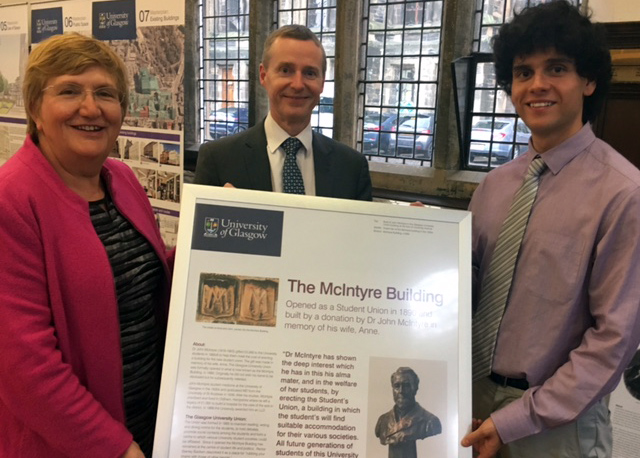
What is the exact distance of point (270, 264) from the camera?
154 cm

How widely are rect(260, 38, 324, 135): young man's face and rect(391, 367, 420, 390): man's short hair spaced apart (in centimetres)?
119

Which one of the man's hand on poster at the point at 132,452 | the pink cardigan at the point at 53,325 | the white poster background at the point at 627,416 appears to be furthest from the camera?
the white poster background at the point at 627,416

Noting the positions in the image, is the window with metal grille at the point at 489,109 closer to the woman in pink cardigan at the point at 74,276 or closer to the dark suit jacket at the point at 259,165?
the dark suit jacket at the point at 259,165

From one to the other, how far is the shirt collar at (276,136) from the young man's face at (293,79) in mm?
26

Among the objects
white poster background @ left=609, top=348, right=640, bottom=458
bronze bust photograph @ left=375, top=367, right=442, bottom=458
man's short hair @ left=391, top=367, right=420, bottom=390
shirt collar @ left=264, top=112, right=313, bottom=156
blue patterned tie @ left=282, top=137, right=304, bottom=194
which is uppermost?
shirt collar @ left=264, top=112, right=313, bottom=156

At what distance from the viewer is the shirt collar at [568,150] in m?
1.67

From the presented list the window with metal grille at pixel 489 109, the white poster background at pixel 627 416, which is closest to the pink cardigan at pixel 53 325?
the white poster background at pixel 627 416

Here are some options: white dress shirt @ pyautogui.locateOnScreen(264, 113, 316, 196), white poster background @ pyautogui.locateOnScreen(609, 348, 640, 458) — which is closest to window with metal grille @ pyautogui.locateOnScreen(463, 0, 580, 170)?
white poster background @ pyautogui.locateOnScreen(609, 348, 640, 458)

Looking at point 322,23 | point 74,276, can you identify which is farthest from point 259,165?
point 322,23

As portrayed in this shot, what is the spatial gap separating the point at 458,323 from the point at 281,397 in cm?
59

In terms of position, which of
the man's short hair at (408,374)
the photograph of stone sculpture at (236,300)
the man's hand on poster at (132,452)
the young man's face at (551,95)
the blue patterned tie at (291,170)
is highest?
the young man's face at (551,95)

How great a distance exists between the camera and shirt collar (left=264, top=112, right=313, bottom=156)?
221cm

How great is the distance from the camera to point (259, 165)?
218cm

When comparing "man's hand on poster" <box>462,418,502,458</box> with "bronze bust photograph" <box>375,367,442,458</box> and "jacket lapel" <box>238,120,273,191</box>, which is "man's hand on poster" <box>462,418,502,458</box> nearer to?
"bronze bust photograph" <box>375,367,442,458</box>
